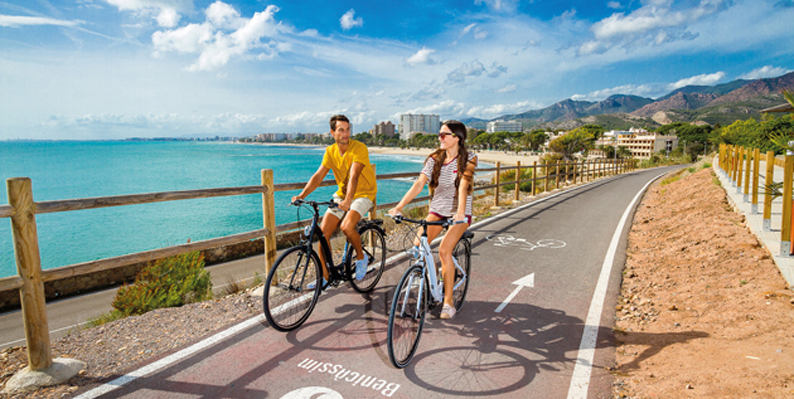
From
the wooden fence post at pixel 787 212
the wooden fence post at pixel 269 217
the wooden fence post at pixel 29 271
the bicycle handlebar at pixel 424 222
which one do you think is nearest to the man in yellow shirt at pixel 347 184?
the wooden fence post at pixel 269 217

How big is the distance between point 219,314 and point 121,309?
14.5 feet

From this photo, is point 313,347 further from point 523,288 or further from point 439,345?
point 523,288

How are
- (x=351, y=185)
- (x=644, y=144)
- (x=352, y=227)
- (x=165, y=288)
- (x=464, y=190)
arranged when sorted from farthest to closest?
(x=644, y=144) → (x=165, y=288) → (x=352, y=227) → (x=351, y=185) → (x=464, y=190)

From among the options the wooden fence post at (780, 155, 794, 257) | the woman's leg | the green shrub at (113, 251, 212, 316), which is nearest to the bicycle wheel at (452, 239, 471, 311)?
the woman's leg

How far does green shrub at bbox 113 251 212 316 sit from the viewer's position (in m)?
7.45

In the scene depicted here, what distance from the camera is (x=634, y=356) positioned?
3652mm

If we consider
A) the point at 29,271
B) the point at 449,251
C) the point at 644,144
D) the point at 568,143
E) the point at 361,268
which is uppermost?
the point at 644,144

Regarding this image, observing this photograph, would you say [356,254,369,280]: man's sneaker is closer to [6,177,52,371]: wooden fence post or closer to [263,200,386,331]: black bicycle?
[263,200,386,331]: black bicycle

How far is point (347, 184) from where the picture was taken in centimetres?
462

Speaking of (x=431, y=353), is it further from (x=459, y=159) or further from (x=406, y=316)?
(x=459, y=159)

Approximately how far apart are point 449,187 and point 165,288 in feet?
25.4

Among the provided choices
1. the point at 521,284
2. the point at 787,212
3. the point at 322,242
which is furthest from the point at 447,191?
the point at 787,212

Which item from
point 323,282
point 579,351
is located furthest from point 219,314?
point 579,351

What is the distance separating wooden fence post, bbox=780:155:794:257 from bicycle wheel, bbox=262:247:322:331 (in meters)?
6.00
